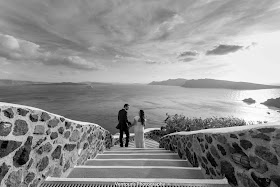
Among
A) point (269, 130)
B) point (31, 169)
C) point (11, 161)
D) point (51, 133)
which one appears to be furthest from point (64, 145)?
point (269, 130)

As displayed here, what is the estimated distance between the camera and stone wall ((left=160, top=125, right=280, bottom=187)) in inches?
56.2

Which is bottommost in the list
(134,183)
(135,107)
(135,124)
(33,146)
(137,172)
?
(135,107)

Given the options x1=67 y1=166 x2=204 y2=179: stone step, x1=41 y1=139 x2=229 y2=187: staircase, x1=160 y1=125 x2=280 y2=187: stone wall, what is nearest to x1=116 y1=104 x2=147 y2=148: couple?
x1=41 y1=139 x2=229 y2=187: staircase

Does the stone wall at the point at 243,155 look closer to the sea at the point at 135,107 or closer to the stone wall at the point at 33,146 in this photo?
the stone wall at the point at 33,146

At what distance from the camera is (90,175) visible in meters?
2.51

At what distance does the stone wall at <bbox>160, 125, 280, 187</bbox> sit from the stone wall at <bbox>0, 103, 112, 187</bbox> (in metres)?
2.71

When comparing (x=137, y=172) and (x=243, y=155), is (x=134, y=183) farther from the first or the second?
(x=243, y=155)

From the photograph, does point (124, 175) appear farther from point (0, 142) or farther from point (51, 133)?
point (0, 142)

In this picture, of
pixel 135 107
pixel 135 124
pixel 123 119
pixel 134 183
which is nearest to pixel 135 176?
pixel 134 183

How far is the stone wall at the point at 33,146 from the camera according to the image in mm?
1643

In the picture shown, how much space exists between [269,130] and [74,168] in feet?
11.0

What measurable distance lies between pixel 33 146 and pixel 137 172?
1783 millimetres

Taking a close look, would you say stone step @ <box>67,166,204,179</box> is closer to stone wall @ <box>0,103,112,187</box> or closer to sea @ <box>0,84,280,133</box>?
stone wall @ <box>0,103,112,187</box>

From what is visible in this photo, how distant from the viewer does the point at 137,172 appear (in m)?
2.56
